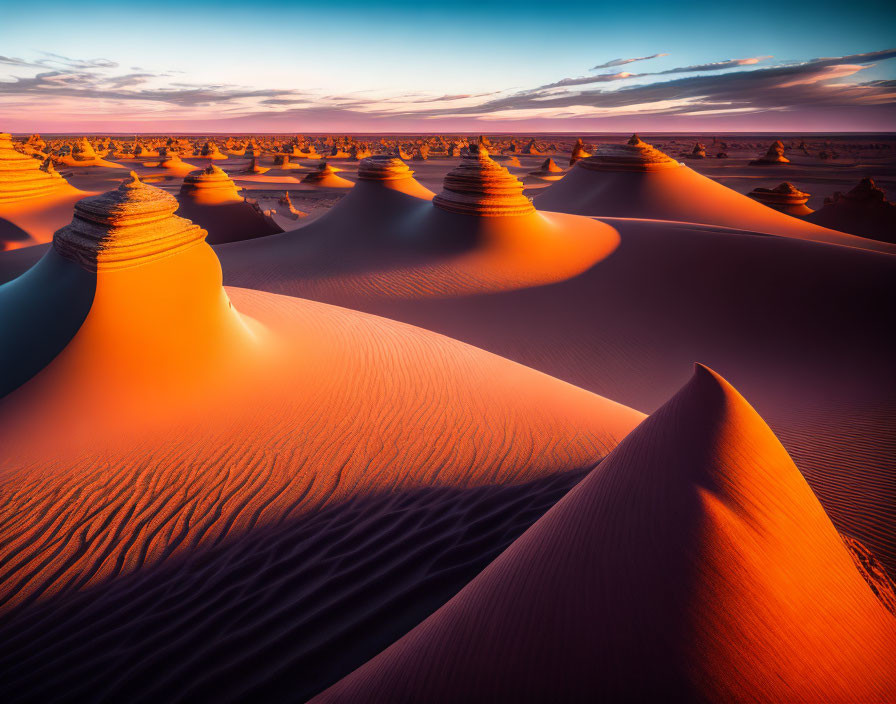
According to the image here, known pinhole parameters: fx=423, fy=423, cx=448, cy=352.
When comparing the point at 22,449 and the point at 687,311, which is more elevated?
the point at 22,449

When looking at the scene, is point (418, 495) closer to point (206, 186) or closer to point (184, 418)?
point (184, 418)

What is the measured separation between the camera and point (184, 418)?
A: 414cm

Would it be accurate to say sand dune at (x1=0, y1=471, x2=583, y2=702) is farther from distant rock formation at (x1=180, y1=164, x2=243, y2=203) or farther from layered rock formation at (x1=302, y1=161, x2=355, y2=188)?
layered rock formation at (x1=302, y1=161, x2=355, y2=188)

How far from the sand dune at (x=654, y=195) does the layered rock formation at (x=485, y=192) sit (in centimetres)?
873

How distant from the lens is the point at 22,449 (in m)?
3.63

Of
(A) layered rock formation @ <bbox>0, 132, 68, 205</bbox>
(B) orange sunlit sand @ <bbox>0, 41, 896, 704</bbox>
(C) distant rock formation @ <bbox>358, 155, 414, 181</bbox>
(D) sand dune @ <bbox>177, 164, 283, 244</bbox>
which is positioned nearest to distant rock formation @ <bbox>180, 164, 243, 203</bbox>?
(D) sand dune @ <bbox>177, 164, 283, 244</bbox>

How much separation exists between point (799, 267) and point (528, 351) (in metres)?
7.82

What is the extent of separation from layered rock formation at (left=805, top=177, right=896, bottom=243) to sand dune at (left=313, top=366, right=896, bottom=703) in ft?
→ 87.9

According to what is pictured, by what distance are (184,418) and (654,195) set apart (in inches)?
895

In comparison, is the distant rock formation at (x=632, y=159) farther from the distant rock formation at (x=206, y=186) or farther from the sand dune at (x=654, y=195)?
the distant rock formation at (x=206, y=186)

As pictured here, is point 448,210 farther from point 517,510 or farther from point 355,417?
point 517,510

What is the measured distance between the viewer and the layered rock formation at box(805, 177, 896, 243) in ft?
67.1

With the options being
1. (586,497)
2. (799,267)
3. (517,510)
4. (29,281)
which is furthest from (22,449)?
(799,267)

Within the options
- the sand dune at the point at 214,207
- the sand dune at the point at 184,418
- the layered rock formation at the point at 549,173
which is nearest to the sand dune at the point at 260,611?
the sand dune at the point at 184,418
